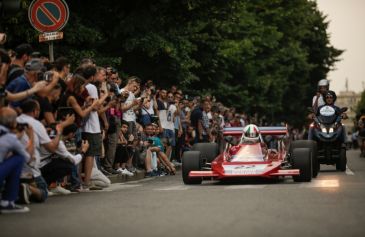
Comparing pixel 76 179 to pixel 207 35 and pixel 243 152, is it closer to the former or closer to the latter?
pixel 243 152

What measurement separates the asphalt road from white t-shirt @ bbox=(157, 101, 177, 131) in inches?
410

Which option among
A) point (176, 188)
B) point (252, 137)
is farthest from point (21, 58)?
point (252, 137)

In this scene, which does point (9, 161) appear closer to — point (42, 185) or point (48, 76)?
point (42, 185)

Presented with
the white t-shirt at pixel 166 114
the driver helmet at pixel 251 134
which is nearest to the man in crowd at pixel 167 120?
the white t-shirt at pixel 166 114

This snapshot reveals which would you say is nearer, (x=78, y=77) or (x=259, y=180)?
(x=78, y=77)

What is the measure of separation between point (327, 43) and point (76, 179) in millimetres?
75280

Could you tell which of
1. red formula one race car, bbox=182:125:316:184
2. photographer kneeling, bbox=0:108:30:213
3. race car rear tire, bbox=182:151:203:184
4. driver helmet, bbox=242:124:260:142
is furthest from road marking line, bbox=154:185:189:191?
photographer kneeling, bbox=0:108:30:213

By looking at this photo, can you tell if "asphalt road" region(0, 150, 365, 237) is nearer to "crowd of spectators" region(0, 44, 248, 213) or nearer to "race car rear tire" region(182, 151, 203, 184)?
"crowd of spectators" region(0, 44, 248, 213)

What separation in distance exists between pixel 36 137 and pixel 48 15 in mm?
4302

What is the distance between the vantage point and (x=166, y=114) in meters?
28.7

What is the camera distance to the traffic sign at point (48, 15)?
19328 mm

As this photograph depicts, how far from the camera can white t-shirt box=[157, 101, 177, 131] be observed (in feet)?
93.1

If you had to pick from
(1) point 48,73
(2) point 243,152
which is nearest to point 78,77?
(1) point 48,73

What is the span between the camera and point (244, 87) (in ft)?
187
